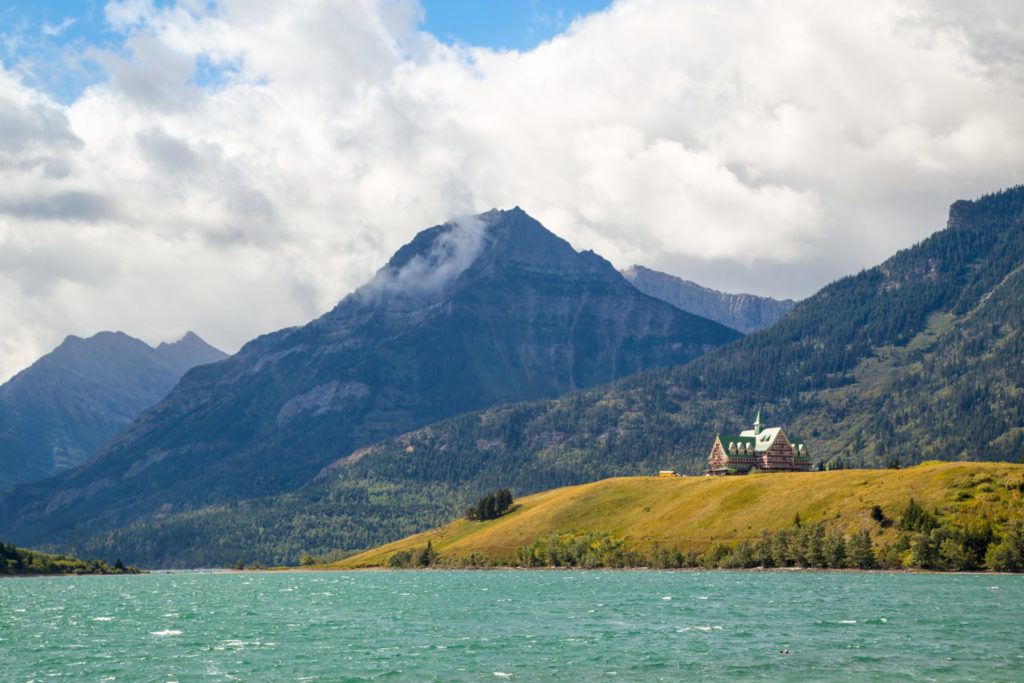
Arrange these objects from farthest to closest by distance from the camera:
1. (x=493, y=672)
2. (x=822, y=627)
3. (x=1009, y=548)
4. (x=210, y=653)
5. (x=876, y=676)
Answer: (x=1009, y=548), (x=822, y=627), (x=210, y=653), (x=493, y=672), (x=876, y=676)

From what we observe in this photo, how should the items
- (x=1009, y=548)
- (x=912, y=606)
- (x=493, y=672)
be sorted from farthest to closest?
(x=1009, y=548) < (x=912, y=606) < (x=493, y=672)

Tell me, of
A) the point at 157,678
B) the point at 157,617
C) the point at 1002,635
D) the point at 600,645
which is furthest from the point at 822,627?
the point at 157,617

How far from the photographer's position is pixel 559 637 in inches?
4510

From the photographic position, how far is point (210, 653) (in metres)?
106

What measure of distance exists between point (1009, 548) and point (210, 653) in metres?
147

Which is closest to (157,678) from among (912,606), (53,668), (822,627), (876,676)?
(53,668)

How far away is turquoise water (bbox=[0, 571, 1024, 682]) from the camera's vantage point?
90.9 m

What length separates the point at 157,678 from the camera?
8975 cm

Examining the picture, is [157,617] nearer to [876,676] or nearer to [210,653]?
[210,653]

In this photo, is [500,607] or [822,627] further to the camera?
[500,607]

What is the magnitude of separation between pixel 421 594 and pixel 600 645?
96.2 m

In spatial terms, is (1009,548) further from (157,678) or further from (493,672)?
(157,678)

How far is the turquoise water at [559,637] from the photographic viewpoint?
90938mm

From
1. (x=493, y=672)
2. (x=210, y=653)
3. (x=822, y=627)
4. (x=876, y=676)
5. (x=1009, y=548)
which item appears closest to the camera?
(x=876, y=676)
